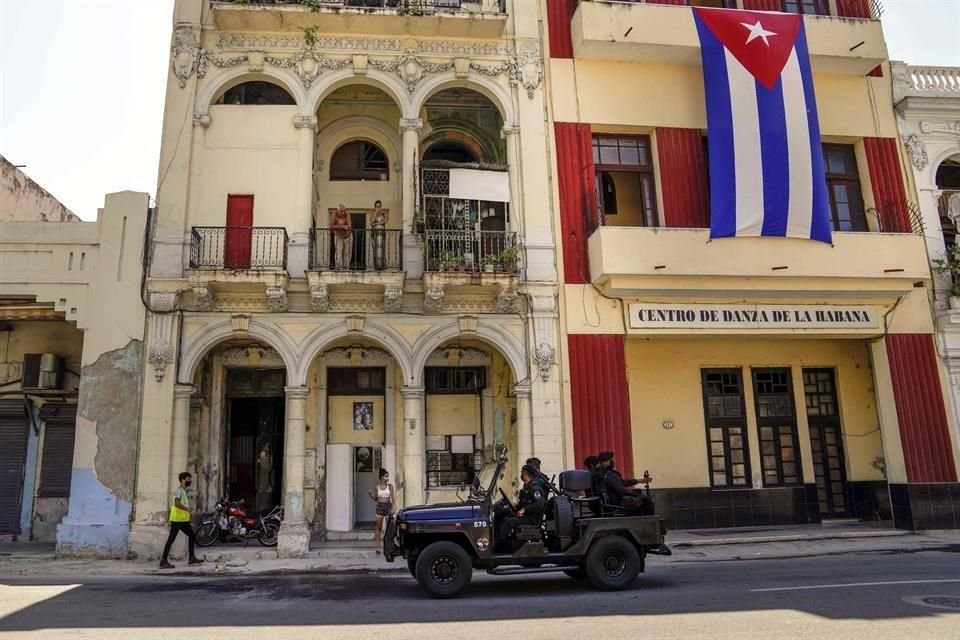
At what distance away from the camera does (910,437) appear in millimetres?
16469

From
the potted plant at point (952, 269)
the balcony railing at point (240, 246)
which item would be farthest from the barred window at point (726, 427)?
the balcony railing at point (240, 246)

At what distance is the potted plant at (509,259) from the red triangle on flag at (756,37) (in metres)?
7.50

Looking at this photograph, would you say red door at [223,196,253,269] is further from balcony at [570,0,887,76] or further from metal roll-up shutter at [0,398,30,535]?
balcony at [570,0,887,76]

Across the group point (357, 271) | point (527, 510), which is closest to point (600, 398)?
point (357, 271)

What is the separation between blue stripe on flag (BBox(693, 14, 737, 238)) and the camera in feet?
52.9

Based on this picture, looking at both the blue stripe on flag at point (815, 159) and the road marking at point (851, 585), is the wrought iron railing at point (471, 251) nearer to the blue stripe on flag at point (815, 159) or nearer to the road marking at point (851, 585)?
the blue stripe on flag at point (815, 159)

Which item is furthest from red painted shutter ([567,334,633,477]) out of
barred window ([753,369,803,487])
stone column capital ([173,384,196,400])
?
stone column capital ([173,384,196,400])

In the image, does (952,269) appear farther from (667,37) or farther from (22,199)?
(22,199)

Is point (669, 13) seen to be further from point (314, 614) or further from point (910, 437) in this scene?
point (314, 614)

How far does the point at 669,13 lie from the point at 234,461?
1603cm

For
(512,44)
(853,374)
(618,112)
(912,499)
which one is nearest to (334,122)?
(512,44)

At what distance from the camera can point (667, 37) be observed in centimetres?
1695

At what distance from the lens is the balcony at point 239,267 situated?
14.8 meters

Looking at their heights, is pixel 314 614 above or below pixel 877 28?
below
